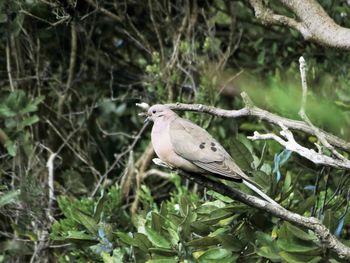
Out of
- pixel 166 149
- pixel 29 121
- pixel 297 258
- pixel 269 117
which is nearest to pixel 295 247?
pixel 297 258

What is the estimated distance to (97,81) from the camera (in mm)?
5094

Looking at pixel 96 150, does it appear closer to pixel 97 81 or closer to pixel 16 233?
pixel 97 81

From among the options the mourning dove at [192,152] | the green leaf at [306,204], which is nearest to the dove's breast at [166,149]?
the mourning dove at [192,152]

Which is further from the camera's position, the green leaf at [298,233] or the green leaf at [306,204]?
the green leaf at [306,204]

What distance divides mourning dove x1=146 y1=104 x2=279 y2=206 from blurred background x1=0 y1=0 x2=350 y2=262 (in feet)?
1.49

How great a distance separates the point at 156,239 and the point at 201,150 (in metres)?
0.41

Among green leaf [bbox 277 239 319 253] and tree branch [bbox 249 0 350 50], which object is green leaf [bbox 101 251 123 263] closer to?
green leaf [bbox 277 239 319 253]

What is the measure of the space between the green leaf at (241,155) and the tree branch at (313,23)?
0.52 meters

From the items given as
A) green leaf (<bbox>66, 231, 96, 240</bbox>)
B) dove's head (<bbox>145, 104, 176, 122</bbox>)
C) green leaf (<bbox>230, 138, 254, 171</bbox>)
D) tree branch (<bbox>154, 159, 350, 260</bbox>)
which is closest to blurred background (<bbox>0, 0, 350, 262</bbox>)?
green leaf (<bbox>66, 231, 96, 240</bbox>)

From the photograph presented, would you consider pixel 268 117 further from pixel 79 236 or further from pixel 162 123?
pixel 79 236

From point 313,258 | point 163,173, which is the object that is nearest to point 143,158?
point 163,173

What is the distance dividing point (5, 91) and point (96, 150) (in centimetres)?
67

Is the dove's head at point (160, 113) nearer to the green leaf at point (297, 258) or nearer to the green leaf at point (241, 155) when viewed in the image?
the green leaf at point (241, 155)

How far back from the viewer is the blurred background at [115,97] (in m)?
3.99
